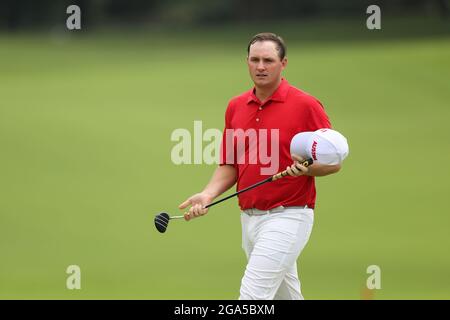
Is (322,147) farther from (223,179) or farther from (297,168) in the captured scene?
(223,179)

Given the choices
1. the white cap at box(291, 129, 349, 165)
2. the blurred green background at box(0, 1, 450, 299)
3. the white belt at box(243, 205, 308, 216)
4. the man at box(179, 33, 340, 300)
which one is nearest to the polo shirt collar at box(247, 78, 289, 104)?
the man at box(179, 33, 340, 300)

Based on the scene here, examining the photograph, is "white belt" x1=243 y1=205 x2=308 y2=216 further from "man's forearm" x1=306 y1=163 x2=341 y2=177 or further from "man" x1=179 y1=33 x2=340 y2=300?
"man's forearm" x1=306 y1=163 x2=341 y2=177

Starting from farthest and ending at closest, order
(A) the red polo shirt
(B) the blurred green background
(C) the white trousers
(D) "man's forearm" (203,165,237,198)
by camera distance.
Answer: (B) the blurred green background → (D) "man's forearm" (203,165,237,198) → (A) the red polo shirt → (C) the white trousers

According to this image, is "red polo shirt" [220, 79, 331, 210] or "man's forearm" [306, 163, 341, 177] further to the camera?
"red polo shirt" [220, 79, 331, 210]

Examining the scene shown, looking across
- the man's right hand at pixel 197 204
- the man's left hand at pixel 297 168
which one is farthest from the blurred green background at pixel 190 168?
the man's left hand at pixel 297 168

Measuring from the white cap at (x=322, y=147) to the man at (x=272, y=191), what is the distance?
0.49ft

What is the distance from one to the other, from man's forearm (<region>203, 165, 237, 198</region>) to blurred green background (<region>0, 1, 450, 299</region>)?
6.04m

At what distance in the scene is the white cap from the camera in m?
9.05

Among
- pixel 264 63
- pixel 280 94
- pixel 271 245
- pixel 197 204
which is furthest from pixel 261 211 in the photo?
pixel 264 63

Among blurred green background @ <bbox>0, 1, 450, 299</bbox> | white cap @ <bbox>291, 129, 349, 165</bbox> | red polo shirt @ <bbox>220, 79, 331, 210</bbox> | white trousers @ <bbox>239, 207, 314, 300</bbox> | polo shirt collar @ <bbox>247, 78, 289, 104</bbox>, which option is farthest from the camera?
blurred green background @ <bbox>0, 1, 450, 299</bbox>

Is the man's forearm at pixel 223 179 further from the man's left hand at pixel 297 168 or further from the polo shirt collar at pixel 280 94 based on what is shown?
the man's left hand at pixel 297 168

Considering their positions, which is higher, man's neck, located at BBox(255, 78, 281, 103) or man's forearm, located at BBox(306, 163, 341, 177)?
man's neck, located at BBox(255, 78, 281, 103)

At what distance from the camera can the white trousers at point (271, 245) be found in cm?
930
